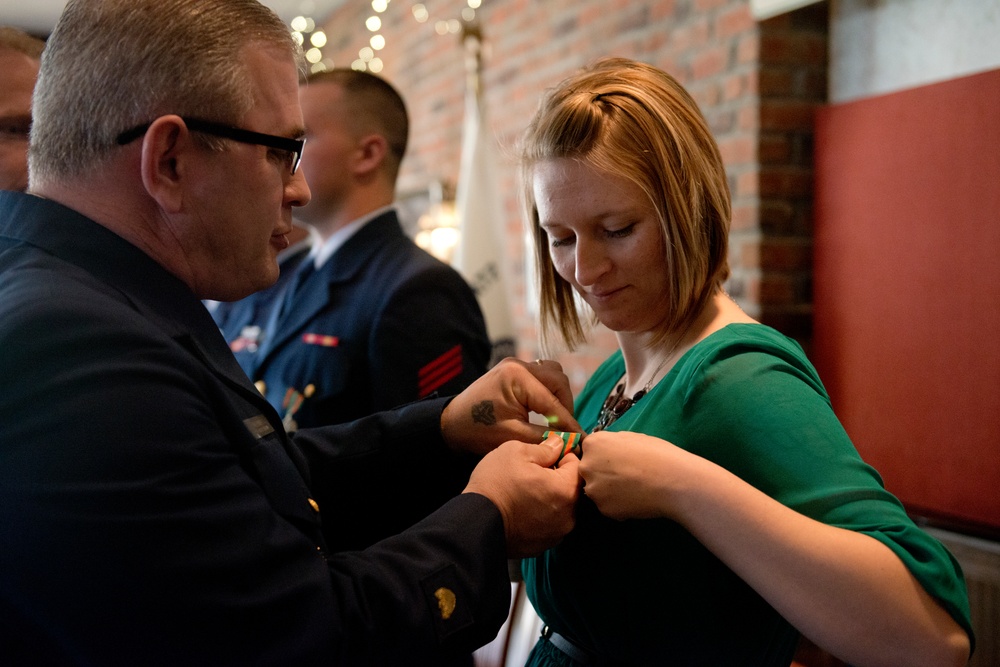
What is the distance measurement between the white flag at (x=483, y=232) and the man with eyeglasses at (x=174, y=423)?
2.35 meters

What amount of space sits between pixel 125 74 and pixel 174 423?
0.43 m

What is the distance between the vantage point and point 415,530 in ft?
3.33

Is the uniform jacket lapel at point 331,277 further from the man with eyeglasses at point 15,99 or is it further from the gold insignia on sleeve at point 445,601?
the gold insignia on sleeve at point 445,601

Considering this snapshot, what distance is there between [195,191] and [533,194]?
504 millimetres

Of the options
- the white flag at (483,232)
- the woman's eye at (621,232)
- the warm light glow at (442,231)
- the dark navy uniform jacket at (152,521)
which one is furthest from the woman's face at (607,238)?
the warm light glow at (442,231)

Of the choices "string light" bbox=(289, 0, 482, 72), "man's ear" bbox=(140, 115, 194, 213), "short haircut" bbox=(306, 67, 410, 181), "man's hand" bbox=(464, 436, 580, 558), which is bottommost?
"man's hand" bbox=(464, 436, 580, 558)

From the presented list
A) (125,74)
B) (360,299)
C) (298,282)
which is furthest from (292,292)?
(125,74)

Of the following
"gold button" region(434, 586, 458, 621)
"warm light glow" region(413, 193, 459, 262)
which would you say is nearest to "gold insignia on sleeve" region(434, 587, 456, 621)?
"gold button" region(434, 586, 458, 621)

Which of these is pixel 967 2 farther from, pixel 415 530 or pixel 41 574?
pixel 41 574

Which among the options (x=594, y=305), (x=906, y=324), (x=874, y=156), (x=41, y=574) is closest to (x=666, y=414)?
(x=594, y=305)

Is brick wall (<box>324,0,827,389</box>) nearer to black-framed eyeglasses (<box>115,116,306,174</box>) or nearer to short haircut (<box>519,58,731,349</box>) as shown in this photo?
short haircut (<box>519,58,731,349</box>)

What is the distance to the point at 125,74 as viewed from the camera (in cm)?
98

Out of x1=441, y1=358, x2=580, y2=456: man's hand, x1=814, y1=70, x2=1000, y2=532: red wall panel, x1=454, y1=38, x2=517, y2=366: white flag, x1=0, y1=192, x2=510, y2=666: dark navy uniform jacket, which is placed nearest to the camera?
x1=0, y1=192, x2=510, y2=666: dark navy uniform jacket

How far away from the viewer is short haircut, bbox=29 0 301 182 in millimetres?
977
